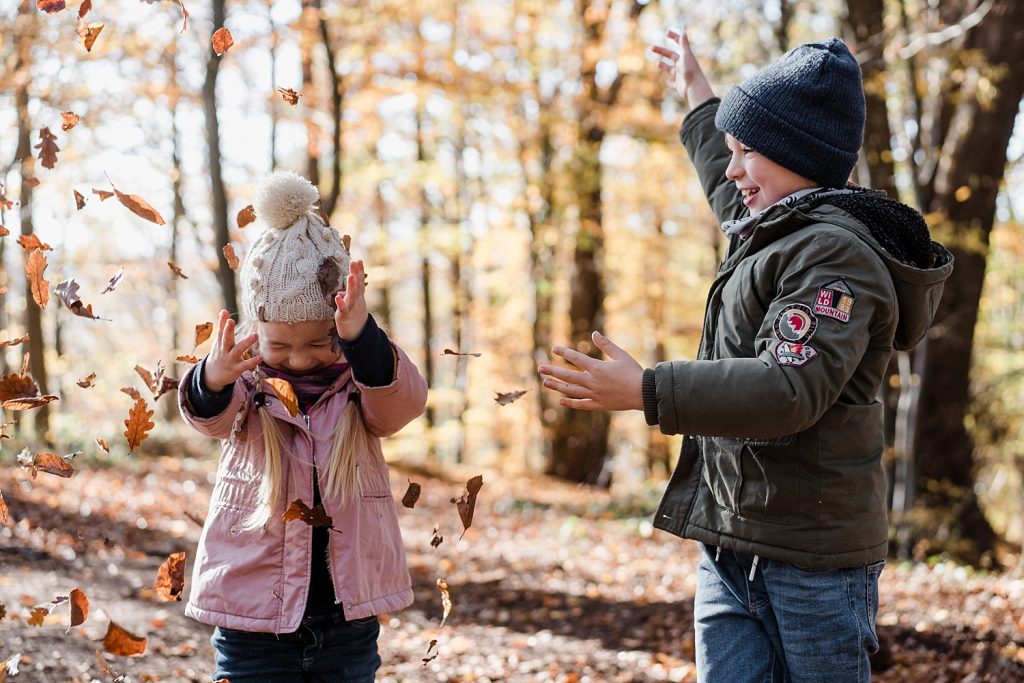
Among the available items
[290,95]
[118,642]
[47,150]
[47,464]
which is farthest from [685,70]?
[118,642]

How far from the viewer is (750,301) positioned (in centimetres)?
219

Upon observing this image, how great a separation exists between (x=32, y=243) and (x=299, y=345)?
2.60ft

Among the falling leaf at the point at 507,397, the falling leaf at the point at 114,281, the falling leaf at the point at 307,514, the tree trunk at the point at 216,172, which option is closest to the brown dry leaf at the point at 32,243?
the falling leaf at the point at 114,281

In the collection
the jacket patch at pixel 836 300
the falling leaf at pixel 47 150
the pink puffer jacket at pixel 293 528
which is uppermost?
the falling leaf at pixel 47 150

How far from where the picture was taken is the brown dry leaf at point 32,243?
97.0 inches

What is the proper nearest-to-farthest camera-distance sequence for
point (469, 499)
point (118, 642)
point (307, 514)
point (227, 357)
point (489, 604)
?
point (118, 642) → point (227, 357) → point (307, 514) → point (469, 499) → point (489, 604)

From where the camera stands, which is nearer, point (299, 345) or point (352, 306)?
point (352, 306)

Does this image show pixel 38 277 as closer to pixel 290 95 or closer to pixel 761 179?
pixel 290 95

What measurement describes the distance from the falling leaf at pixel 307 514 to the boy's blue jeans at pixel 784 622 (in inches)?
42.2

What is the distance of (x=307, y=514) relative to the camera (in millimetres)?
2414

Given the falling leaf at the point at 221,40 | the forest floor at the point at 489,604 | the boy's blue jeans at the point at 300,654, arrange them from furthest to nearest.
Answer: the forest floor at the point at 489,604
the falling leaf at the point at 221,40
the boy's blue jeans at the point at 300,654

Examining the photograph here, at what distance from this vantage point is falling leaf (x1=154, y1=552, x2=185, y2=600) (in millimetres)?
2588

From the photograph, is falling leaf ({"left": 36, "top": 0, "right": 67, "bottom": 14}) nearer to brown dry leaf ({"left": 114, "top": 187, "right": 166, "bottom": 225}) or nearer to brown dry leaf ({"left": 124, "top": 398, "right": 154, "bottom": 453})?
brown dry leaf ({"left": 114, "top": 187, "right": 166, "bottom": 225})

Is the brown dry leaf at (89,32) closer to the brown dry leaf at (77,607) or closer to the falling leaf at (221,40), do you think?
the falling leaf at (221,40)
